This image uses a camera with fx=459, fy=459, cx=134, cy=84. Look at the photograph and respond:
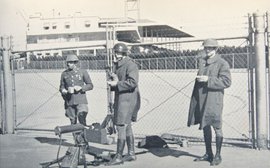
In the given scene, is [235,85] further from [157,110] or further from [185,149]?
[185,149]

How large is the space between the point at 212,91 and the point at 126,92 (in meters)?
1.28

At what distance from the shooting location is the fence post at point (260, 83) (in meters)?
7.48

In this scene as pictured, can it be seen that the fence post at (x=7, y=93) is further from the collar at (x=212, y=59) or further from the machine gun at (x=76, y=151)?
the collar at (x=212, y=59)

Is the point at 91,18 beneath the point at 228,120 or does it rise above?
above

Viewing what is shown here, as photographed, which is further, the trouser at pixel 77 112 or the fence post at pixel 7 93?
the fence post at pixel 7 93

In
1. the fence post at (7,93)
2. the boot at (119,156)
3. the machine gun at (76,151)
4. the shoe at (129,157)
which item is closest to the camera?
the machine gun at (76,151)

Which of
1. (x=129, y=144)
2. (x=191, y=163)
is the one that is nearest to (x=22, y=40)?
(x=129, y=144)

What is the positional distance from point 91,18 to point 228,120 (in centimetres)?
6095

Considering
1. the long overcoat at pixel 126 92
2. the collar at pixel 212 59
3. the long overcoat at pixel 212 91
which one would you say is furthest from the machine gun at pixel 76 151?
the collar at pixel 212 59

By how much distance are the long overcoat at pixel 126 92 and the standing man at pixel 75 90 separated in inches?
51.1

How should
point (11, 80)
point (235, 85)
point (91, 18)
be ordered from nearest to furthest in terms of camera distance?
point (11, 80), point (235, 85), point (91, 18)

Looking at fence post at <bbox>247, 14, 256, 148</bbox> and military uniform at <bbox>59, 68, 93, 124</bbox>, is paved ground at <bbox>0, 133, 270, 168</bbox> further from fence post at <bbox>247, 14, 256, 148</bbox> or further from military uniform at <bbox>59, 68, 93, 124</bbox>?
military uniform at <bbox>59, 68, 93, 124</bbox>

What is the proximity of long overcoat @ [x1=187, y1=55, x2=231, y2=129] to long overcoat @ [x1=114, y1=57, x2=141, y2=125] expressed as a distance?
0.95m

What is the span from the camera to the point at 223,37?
25.7 ft
